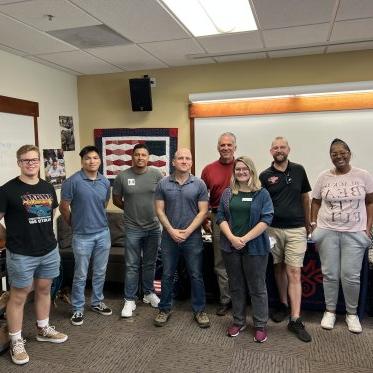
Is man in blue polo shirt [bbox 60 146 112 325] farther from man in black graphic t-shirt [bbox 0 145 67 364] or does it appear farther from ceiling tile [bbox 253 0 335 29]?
ceiling tile [bbox 253 0 335 29]

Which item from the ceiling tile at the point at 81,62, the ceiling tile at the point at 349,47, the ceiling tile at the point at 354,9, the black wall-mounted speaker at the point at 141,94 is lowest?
the black wall-mounted speaker at the point at 141,94

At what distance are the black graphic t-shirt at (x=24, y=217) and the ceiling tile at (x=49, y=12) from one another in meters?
1.17

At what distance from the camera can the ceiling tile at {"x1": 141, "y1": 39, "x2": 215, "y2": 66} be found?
334 cm

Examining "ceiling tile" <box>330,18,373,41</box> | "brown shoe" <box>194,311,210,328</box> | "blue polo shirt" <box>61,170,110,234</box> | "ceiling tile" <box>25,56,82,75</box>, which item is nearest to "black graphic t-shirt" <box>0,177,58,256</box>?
"blue polo shirt" <box>61,170,110,234</box>

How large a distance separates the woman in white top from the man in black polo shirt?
16cm

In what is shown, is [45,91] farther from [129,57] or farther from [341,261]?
[341,261]

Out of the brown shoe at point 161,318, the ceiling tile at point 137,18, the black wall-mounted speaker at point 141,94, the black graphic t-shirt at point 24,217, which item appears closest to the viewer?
the black graphic t-shirt at point 24,217

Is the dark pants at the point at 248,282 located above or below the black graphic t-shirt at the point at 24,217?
below

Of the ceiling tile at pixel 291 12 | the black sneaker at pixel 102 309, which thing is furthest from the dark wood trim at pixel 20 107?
the ceiling tile at pixel 291 12

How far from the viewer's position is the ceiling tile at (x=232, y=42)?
10.4ft

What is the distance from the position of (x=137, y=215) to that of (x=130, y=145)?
5.35 feet

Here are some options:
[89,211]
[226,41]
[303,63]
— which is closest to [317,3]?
[226,41]

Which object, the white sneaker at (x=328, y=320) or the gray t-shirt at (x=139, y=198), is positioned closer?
the white sneaker at (x=328, y=320)

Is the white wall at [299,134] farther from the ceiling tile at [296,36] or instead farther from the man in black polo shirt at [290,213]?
the man in black polo shirt at [290,213]
